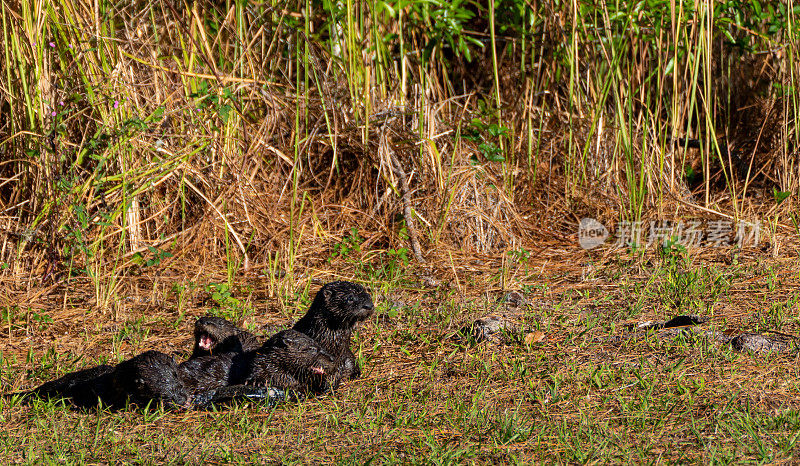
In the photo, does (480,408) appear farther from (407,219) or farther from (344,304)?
(407,219)

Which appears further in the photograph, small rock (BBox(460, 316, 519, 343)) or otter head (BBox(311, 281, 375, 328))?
small rock (BBox(460, 316, 519, 343))

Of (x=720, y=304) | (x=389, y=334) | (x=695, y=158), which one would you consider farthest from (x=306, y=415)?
(x=695, y=158)

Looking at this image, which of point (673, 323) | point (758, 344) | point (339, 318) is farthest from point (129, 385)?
point (758, 344)

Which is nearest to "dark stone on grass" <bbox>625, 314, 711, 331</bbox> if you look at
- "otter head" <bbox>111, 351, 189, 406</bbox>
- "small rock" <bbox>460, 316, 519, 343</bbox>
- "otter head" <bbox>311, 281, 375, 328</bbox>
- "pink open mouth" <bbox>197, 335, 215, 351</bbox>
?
"small rock" <bbox>460, 316, 519, 343</bbox>

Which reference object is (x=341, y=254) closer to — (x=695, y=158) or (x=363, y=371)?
(x=363, y=371)

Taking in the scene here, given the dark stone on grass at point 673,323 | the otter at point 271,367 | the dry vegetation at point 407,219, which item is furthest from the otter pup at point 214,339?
the dark stone on grass at point 673,323

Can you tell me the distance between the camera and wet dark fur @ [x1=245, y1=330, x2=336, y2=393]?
3471 mm

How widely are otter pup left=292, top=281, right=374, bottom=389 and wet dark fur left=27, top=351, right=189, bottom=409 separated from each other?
609mm

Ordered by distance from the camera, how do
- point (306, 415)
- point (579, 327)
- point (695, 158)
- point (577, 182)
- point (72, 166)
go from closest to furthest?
point (306, 415) → point (579, 327) → point (72, 166) → point (577, 182) → point (695, 158)

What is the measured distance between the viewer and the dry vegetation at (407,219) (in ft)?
10.4

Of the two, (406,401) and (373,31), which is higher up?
(373,31)

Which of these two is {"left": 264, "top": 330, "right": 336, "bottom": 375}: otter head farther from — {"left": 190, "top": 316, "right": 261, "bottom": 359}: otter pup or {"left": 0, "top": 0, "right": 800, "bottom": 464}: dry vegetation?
{"left": 190, "top": 316, "right": 261, "bottom": 359}: otter pup

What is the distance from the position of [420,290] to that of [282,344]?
1.65 metres

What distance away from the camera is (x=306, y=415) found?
3.30 m
